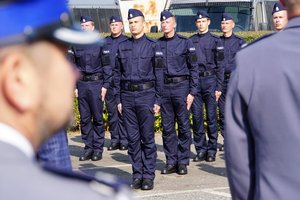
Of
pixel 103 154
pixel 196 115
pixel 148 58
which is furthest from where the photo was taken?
pixel 103 154

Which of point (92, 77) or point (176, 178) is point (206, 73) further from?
point (176, 178)

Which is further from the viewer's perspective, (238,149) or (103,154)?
(103,154)

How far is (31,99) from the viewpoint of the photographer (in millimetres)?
1318

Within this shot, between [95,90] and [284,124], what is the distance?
8674 mm

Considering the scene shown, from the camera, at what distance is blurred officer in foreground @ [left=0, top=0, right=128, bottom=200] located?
1.27 m

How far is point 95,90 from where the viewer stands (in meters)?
11.5

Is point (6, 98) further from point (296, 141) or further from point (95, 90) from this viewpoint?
point (95, 90)

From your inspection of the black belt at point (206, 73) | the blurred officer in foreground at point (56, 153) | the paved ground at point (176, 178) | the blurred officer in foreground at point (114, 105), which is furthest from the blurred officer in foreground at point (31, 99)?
the blurred officer in foreground at point (114, 105)

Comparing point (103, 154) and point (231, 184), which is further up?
point (231, 184)

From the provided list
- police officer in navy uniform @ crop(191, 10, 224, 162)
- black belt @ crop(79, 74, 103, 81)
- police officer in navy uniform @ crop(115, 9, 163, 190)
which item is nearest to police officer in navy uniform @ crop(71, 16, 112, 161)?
black belt @ crop(79, 74, 103, 81)

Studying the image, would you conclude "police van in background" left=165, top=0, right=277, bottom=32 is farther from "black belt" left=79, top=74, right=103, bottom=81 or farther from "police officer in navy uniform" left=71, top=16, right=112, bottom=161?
"black belt" left=79, top=74, right=103, bottom=81

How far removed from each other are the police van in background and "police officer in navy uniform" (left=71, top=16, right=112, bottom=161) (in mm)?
4928

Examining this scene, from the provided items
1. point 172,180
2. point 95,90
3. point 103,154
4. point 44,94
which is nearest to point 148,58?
point 172,180

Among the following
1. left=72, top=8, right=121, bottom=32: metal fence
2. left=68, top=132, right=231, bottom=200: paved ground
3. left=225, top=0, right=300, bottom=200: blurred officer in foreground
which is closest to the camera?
left=225, top=0, right=300, bottom=200: blurred officer in foreground
